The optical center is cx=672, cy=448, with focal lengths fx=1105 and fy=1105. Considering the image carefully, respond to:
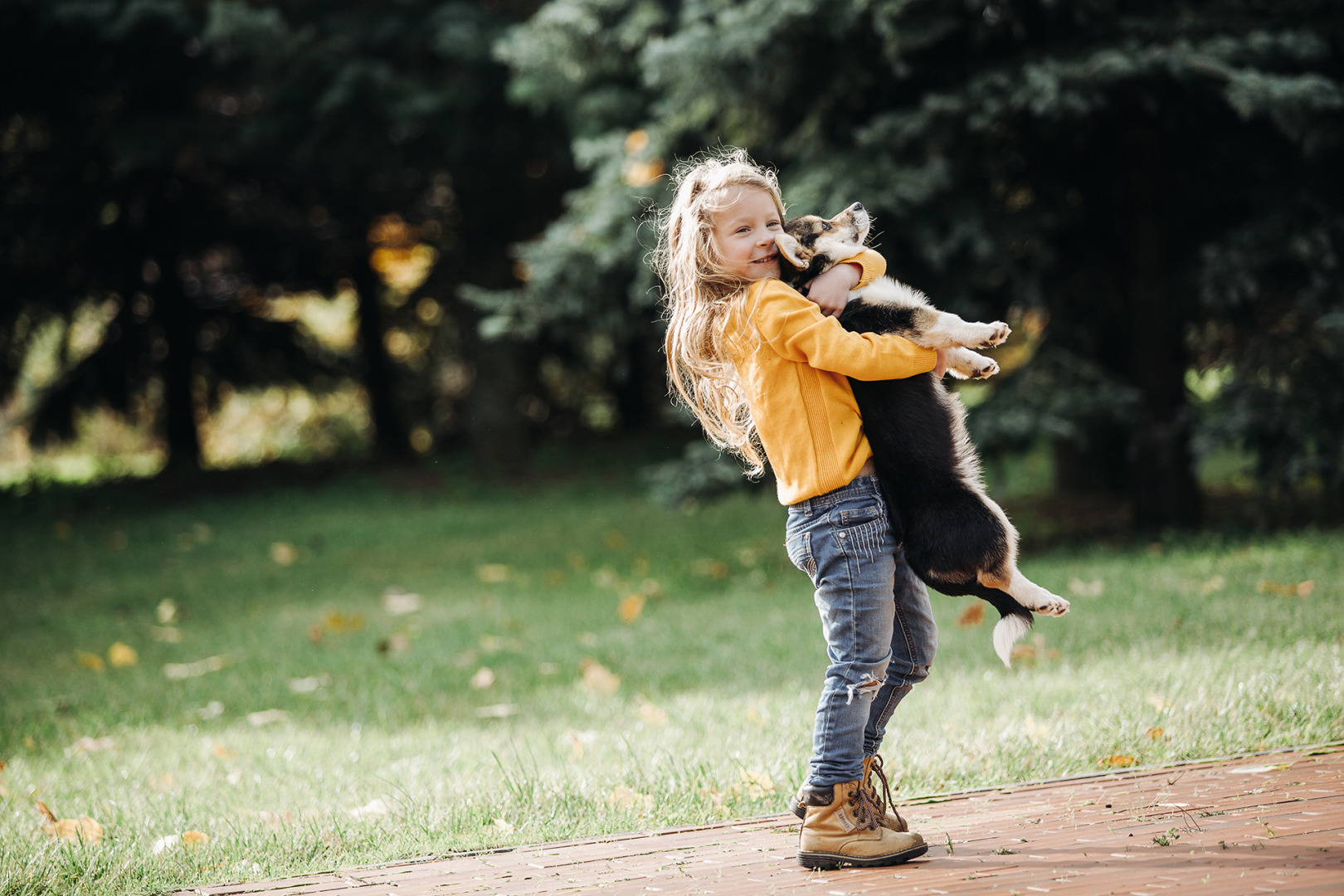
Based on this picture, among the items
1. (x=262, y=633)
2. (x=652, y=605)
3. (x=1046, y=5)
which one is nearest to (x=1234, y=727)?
(x=652, y=605)

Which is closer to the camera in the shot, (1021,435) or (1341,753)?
(1341,753)

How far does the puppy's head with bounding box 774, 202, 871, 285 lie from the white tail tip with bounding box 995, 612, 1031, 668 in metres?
1.06

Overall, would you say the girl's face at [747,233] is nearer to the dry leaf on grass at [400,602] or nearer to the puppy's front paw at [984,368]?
the puppy's front paw at [984,368]

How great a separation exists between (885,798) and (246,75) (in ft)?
43.9

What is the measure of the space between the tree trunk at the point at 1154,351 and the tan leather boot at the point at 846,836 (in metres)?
5.79

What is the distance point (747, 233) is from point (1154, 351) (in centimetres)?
607

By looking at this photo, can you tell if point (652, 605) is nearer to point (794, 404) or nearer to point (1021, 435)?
point (1021, 435)

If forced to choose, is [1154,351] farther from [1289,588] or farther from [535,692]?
[535,692]

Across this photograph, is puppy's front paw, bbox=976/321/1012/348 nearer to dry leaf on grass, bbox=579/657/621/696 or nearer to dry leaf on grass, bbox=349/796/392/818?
dry leaf on grass, bbox=349/796/392/818

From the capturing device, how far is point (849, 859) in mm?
2930

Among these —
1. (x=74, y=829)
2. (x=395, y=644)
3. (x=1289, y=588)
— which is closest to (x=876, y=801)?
→ (x=74, y=829)

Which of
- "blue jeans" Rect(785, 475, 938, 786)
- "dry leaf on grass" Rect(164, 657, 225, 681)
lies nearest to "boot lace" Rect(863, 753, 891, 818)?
"blue jeans" Rect(785, 475, 938, 786)

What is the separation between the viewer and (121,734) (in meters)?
5.36

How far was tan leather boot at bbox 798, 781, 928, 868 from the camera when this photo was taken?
9.62 feet
